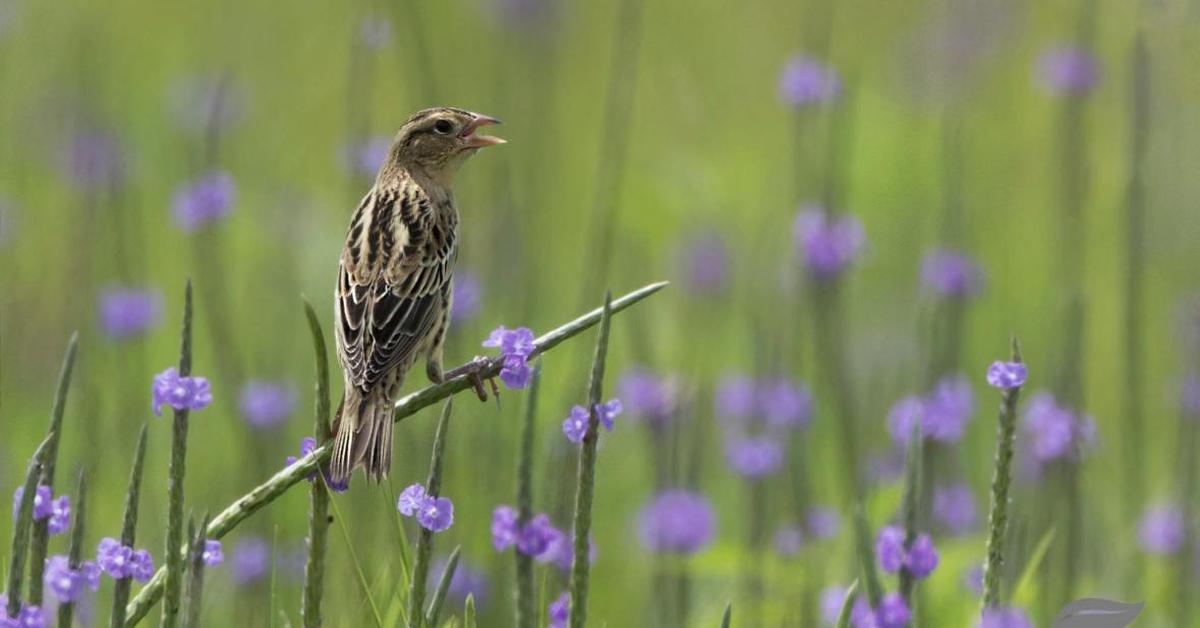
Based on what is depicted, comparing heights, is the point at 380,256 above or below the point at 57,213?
below

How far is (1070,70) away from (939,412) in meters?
2.52

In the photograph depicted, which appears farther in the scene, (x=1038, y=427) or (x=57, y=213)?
(x=57, y=213)

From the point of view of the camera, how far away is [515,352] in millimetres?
2277

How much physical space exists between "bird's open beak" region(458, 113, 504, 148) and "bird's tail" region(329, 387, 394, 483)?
71 centimetres

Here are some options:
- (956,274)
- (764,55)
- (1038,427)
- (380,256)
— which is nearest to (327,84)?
(764,55)

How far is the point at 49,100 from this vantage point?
30.4 feet

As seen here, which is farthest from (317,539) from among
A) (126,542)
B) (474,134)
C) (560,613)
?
(474,134)

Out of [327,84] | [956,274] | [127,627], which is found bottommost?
[127,627]

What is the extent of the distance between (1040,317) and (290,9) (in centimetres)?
594

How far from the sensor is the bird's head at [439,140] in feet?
10.2

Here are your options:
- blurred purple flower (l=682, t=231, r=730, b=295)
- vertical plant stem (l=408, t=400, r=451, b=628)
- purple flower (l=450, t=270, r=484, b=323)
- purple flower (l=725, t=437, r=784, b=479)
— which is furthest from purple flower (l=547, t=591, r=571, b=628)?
blurred purple flower (l=682, t=231, r=730, b=295)

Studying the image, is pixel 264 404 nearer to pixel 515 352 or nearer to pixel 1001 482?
pixel 515 352

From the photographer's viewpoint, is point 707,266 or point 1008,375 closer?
point 1008,375

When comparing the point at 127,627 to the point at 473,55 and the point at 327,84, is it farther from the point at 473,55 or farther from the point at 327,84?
the point at 327,84
